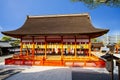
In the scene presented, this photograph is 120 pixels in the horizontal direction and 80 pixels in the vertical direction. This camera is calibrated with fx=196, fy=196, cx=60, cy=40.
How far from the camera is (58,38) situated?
23.1m

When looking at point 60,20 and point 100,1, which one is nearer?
point 100,1

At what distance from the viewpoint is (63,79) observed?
13.3 m

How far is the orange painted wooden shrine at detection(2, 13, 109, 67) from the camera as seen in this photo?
20.2 meters

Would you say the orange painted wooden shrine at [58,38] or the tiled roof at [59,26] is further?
the tiled roof at [59,26]

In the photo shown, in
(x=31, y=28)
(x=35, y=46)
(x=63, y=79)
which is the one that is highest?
(x=31, y=28)

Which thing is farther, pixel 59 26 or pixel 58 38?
pixel 59 26

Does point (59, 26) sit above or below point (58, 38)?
above

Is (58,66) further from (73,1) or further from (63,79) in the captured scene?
(73,1)

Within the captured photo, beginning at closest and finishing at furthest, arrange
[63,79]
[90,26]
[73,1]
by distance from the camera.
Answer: [73,1]
[63,79]
[90,26]

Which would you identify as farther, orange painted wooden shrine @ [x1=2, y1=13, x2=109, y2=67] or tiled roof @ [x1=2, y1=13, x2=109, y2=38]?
tiled roof @ [x1=2, y1=13, x2=109, y2=38]

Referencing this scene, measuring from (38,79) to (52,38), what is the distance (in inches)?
398

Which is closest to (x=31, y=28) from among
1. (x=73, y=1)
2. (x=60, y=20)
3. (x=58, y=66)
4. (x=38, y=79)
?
(x=60, y=20)

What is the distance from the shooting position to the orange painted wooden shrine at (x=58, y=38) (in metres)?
20.2

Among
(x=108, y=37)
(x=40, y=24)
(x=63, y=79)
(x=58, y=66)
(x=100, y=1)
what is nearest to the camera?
(x=100, y=1)
